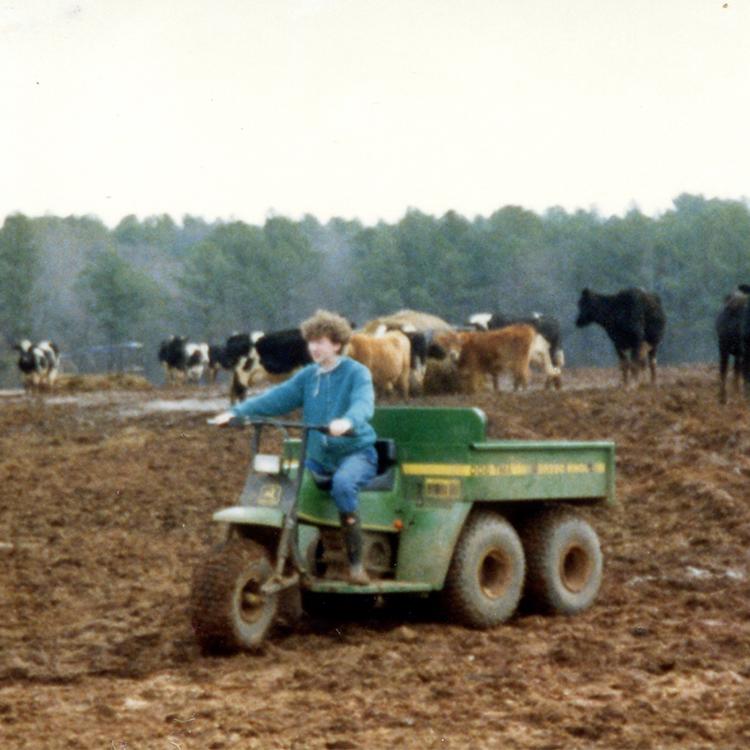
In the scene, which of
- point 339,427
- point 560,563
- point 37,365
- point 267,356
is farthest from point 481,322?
point 339,427

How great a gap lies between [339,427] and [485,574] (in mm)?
1698

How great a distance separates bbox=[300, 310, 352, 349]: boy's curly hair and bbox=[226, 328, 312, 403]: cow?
20.2 m

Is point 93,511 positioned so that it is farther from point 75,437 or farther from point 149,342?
point 149,342

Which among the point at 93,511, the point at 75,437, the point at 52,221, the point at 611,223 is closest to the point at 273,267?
the point at 611,223

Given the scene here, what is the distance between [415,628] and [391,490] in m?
0.80

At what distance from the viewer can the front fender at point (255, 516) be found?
322 inches

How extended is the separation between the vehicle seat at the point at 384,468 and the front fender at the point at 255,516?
0.83m

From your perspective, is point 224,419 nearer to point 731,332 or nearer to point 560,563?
point 560,563

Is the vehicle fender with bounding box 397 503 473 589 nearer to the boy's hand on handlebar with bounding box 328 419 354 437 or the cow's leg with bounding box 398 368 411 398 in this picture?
the boy's hand on handlebar with bounding box 328 419 354 437

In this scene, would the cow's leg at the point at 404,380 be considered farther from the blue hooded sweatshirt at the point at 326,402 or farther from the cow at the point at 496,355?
the blue hooded sweatshirt at the point at 326,402

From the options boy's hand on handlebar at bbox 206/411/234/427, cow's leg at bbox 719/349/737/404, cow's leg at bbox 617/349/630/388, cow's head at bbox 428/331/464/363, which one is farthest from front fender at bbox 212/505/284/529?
cow's head at bbox 428/331/464/363

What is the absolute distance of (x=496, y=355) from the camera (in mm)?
30203

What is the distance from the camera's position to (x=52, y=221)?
158875 millimetres

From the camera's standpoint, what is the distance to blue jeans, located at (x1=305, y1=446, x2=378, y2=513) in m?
8.32
